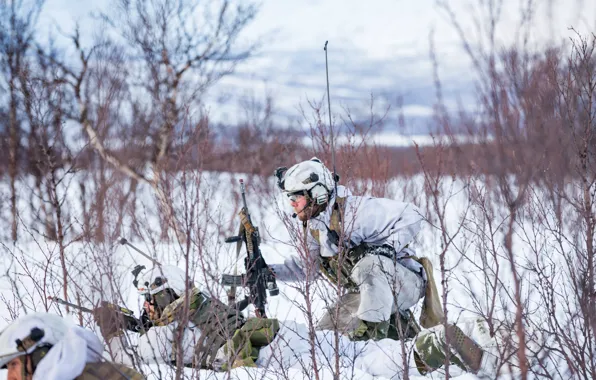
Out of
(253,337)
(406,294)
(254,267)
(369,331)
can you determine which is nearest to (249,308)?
(254,267)

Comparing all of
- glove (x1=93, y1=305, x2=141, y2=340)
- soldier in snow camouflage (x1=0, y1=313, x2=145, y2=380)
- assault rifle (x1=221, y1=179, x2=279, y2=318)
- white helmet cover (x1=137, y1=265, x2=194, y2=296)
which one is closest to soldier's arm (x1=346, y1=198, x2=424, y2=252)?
assault rifle (x1=221, y1=179, x2=279, y2=318)


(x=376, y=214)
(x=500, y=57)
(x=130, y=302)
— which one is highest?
(x=500, y=57)

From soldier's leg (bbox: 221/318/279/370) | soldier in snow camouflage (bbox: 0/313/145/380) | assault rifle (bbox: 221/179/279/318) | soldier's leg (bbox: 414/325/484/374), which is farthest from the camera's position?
assault rifle (bbox: 221/179/279/318)

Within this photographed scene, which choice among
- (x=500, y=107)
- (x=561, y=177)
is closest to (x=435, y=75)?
(x=500, y=107)

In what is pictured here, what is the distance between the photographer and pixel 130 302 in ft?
23.7

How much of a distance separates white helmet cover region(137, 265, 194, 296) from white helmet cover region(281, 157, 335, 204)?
111 centimetres

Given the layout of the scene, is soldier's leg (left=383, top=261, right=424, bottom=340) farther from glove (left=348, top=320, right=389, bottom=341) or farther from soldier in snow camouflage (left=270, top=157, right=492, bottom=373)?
glove (left=348, top=320, right=389, bottom=341)

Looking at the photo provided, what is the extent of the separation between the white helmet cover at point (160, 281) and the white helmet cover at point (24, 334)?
6.38 ft

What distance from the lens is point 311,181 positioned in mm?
4754

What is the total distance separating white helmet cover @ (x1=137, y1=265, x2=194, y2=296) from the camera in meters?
4.44

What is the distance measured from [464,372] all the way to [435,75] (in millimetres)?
2679

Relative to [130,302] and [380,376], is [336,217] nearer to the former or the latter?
[380,376]

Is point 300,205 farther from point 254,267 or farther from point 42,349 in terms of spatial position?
point 42,349

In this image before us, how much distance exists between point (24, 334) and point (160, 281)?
211cm
